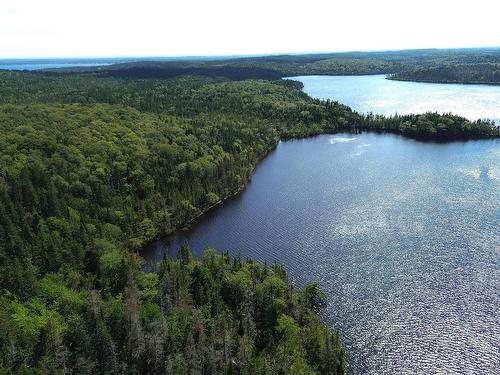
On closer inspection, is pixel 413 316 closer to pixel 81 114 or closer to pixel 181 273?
pixel 181 273

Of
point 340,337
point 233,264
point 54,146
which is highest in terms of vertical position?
point 54,146

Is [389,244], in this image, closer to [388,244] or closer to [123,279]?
→ [388,244]

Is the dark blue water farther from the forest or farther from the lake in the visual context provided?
the forest

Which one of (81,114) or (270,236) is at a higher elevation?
(81,114)

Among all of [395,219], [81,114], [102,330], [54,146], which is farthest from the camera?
[81,114]

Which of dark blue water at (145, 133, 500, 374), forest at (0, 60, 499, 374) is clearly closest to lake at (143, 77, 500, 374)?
dark blue water at (145, 133, 500, 374)

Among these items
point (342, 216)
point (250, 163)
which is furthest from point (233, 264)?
point (250, 163)

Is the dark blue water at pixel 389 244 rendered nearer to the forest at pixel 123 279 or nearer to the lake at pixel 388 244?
the lake at pixel 388 244
